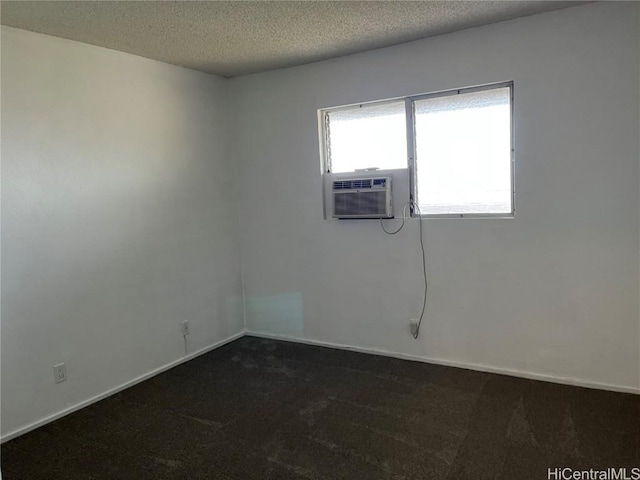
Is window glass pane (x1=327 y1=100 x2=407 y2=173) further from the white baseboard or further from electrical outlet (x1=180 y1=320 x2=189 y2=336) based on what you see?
electrical outlet (x1=180 y1=320 x2=189 y2=336)

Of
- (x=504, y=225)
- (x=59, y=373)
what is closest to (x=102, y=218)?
(x=59, y=373)

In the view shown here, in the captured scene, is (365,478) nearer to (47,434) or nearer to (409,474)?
(409,474)

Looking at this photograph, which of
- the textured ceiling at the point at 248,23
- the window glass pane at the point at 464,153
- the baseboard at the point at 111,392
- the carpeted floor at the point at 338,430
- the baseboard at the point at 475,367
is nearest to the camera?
the carpeted floor at the point at 338,430

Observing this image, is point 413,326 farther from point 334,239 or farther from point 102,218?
point 102,218

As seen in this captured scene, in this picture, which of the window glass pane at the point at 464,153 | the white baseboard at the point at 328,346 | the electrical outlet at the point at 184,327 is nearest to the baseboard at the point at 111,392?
the white baseboard at the point at 328,346

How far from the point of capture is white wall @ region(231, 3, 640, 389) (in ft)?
9.32

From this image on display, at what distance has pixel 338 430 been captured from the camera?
8.62 ft

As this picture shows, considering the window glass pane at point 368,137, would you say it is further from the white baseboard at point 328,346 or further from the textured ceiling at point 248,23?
the white baseboard at point 328,346

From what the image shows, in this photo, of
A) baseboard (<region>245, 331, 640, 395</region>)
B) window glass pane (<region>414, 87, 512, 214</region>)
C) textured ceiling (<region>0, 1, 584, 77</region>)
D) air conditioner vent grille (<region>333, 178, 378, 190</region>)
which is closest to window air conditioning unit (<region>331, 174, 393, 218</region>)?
air conditioner vent grille (<region>333, 178, 378, 190</region>)

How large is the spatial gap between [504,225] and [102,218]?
114 inches

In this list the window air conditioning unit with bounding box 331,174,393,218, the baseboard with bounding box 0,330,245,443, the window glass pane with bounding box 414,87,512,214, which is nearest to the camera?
the baseboard with bounding box 0,330,245,443

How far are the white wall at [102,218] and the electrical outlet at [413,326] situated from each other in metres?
1.79

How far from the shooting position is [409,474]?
2.20m

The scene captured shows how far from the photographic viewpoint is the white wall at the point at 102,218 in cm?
275
